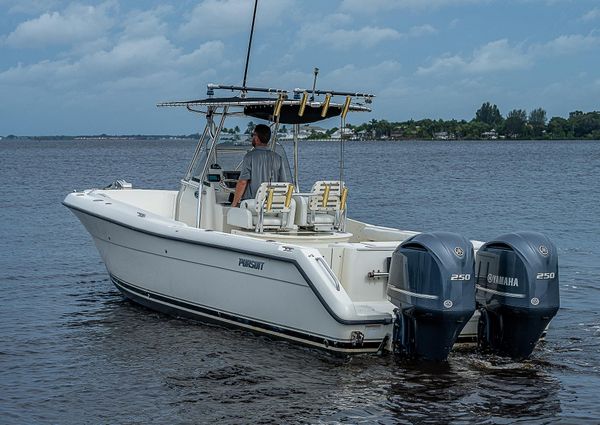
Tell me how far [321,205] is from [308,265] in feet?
6.31

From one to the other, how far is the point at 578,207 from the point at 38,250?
1676 centimetres

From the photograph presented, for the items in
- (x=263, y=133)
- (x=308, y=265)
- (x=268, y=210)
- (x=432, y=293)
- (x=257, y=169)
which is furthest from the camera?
(x=263, y=133)

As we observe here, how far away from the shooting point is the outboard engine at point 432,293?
8.46 m

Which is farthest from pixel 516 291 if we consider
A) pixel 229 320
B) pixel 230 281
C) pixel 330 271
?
pixel 229 320

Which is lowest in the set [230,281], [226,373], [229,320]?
[226,373]

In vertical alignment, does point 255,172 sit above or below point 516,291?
above

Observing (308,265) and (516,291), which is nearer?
(516,291)

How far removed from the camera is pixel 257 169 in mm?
11023

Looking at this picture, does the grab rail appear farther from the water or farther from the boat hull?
the water

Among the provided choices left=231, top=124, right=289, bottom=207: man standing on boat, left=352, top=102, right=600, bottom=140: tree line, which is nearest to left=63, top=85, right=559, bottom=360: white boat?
left=231, top=124, right=289, bottom=207: man standing on boat

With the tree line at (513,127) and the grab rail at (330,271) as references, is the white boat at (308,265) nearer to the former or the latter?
the grab rail at (330,271)

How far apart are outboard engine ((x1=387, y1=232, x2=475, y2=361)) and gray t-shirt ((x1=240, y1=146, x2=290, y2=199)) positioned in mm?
2632

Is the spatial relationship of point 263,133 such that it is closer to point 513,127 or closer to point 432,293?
point 432,293

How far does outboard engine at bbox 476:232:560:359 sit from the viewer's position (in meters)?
8.71
